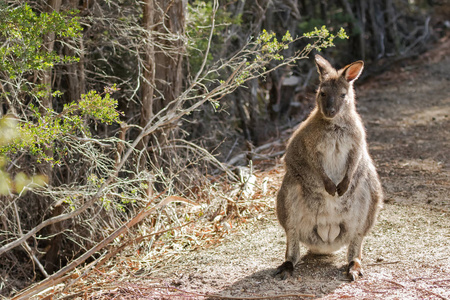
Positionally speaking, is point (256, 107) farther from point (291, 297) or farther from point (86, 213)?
point (291, 297)

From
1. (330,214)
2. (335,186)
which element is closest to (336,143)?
(335,186)

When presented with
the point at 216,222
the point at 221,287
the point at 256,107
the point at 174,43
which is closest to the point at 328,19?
the point at 256,107

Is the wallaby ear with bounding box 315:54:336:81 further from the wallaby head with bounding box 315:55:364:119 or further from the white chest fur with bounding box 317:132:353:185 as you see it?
the white chest fur with bounding box 317:132:353:185

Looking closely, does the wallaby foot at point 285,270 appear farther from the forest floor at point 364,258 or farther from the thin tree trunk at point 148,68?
the thin tree trunk at point 148,68

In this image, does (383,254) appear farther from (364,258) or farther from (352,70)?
(352,70)

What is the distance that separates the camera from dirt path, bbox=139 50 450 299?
4.17 metres

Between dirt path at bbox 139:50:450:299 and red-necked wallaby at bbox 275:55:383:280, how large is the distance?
23 cm

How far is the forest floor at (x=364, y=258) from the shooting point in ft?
13.7

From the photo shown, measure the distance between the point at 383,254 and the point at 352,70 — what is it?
156 centimetres

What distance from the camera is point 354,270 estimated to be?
4.33 meters

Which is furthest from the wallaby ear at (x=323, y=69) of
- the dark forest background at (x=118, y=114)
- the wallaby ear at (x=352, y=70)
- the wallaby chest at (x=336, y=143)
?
the wallaby chest at (x=336, y=143)

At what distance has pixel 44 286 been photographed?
4379 millimetres

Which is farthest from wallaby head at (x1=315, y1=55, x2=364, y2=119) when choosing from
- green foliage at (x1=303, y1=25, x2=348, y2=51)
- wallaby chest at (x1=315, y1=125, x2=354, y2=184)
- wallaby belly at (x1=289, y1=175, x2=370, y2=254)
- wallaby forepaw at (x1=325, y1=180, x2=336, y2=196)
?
wallaby belly at (x1=289, y1=175, x2=370, y2=254)

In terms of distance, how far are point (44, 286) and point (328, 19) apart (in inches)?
336
